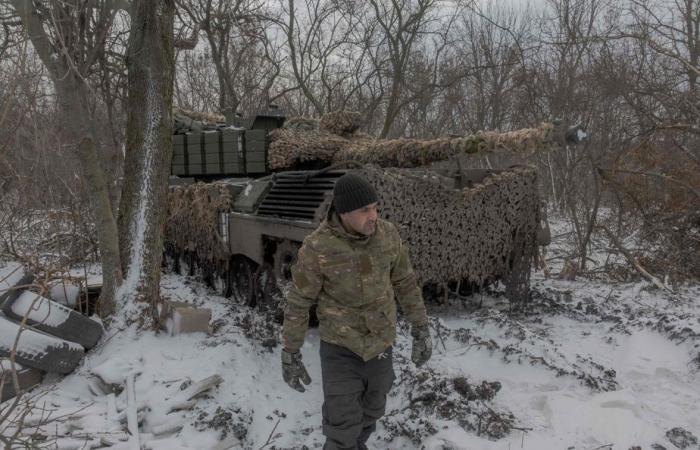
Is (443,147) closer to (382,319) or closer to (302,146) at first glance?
(302,146)

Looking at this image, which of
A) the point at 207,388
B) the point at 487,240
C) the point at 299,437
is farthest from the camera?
the point at 487,240

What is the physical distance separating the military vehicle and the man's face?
6.83ft

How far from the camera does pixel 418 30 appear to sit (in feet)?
50.8

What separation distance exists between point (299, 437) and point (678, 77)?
29.3 feet

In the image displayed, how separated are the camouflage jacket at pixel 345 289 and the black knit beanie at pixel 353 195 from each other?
16 centimetres

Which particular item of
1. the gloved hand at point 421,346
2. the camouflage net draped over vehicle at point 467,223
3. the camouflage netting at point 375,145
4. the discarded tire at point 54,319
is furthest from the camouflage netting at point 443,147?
the discarded tire at point 54,319

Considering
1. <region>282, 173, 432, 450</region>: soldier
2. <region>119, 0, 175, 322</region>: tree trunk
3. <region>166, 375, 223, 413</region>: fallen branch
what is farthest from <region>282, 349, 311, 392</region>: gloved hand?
<region>119, 0, 175, 322</region>: tree trunk

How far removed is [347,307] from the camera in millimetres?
2947

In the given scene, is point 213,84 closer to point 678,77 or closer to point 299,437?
point 678,77

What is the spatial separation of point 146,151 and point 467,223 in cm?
316

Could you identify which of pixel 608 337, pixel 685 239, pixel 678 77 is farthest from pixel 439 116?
pixel 608 337

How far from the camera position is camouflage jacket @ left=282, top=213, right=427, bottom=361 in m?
2.87

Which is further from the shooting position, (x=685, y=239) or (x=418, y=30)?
(x=418, y=30)

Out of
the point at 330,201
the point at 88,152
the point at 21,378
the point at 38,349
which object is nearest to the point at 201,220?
the point at 88,152
